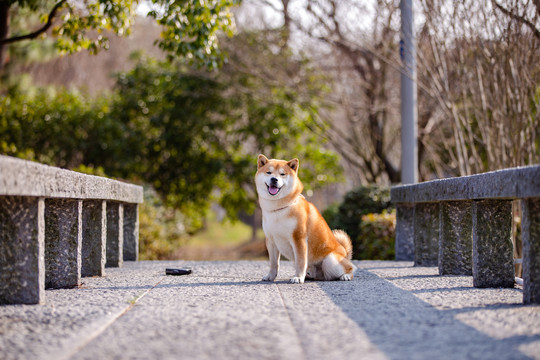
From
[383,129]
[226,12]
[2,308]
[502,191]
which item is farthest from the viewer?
[383,129]

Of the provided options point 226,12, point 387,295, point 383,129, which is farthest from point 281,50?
point 387,295

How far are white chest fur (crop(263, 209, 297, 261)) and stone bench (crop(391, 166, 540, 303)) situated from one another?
4.21 ft

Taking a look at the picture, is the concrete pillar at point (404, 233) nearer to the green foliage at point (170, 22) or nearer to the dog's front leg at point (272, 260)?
the dog's front leg at point (272, 260)

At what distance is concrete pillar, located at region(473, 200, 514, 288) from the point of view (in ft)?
13.8

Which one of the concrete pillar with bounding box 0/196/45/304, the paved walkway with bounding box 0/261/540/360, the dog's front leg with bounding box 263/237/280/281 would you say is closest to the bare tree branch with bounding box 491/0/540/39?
the paved walkway with bounding box 0/261/540/360

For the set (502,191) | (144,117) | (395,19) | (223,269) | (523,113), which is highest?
(395,19)

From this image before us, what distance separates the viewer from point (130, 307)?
11.5 feet

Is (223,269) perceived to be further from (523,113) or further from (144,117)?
(144,117)

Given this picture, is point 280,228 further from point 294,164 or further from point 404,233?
point 404,233

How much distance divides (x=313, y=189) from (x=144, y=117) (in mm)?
4284

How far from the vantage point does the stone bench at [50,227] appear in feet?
11.3

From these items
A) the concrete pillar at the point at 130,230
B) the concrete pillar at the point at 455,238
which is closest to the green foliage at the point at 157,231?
the concrete pillar at the point at 130,230

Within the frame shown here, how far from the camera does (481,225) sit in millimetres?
4199

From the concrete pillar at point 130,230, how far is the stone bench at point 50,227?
0.34m
